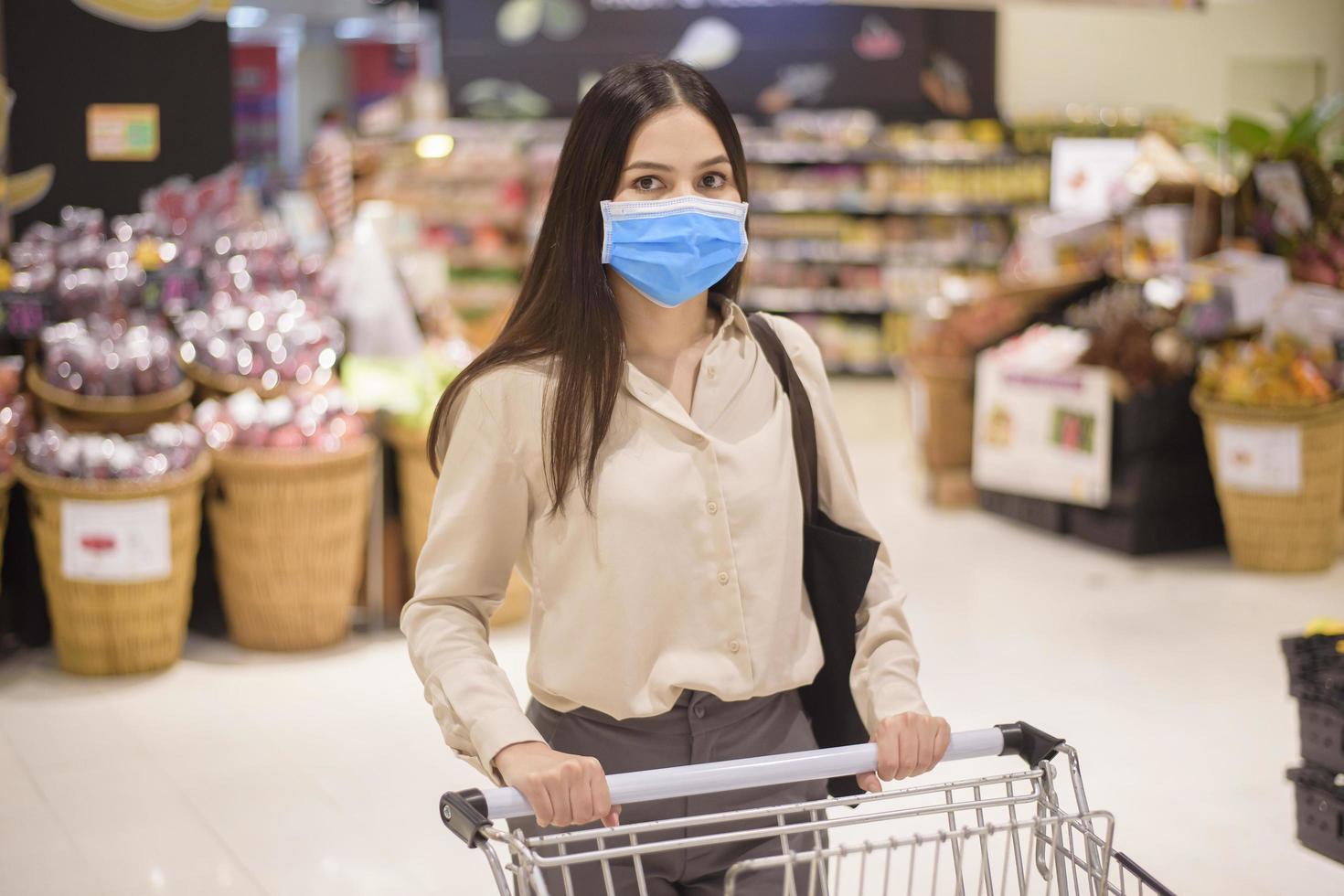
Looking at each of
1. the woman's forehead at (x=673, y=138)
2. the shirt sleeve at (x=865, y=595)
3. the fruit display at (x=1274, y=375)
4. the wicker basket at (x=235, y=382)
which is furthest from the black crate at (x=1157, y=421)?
the woman's forehead at (x=673, y=138)

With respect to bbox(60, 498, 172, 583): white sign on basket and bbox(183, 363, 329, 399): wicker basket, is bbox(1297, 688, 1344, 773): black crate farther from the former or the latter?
bbox(183, 363, 329, 399): wicker basket

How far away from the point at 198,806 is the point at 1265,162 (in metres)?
5.32

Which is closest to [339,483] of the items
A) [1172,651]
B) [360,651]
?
[360,651]

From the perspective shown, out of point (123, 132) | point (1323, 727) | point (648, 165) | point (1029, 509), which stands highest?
point (123, 132)

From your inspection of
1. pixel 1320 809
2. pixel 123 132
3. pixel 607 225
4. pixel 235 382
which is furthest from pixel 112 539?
pixel 1320 809

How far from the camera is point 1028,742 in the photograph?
1.64 m

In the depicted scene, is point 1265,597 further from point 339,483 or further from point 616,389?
point 616,389

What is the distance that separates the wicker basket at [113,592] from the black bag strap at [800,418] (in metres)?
3.39

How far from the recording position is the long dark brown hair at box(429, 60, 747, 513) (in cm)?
165

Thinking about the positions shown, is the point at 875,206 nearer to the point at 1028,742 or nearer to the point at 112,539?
the point at 112,539

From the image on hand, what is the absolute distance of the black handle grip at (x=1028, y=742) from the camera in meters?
1.61

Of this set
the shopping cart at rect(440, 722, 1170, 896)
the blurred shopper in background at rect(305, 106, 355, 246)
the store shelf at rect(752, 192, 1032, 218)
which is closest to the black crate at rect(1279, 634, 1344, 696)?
the shopping cart at rect(440, 722, 1170, 896)

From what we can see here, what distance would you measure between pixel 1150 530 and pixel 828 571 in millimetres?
5133

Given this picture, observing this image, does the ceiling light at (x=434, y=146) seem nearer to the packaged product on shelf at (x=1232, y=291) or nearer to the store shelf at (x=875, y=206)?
the packaged product on shelf at (x=1232, y=291)
